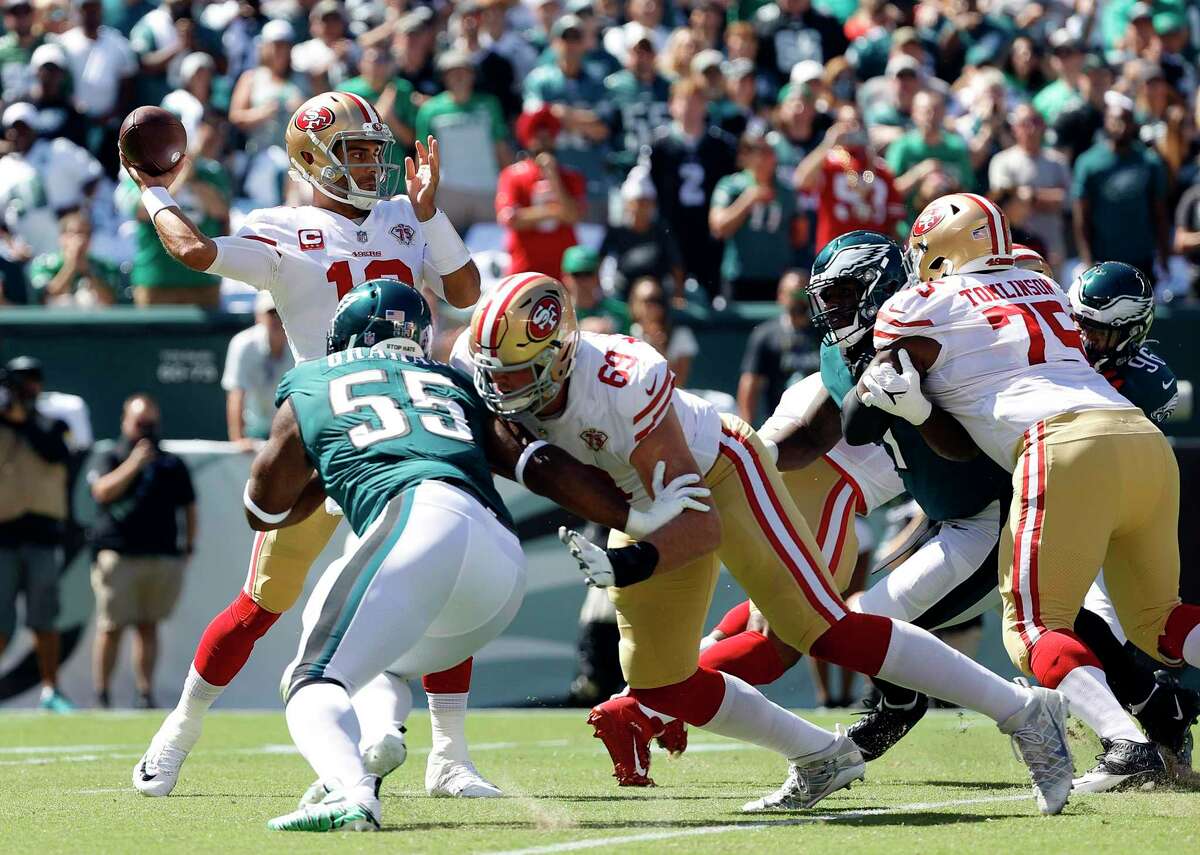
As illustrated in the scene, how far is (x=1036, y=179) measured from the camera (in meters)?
11.8

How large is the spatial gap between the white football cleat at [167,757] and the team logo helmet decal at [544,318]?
1969 mm

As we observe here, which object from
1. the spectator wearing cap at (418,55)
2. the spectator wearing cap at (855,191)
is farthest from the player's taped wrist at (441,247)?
the spectator wearing cap at (418,55)

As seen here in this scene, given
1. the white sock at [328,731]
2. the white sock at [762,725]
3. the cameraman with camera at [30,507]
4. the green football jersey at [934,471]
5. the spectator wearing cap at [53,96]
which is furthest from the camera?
the spectator wearing cap at [53,96]

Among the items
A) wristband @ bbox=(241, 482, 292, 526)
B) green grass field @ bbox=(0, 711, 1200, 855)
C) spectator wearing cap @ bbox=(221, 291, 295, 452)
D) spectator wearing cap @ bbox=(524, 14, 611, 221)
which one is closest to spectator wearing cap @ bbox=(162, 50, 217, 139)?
spectator wearing cap @ bbox=(524, 14, 611, 221)

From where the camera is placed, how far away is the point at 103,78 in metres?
13.0

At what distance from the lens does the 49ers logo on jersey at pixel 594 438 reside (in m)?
4.89

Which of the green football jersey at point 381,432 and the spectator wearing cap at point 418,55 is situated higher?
the spectator wearing cap at point 418,55

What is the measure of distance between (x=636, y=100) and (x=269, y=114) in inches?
98.4

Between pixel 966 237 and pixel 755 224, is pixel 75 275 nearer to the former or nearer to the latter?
pixel 755 224

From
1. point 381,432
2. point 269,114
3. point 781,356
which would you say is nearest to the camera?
point 381,432

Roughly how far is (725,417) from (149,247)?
6829mm

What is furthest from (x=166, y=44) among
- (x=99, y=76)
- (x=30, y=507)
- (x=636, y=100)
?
(x=30, y=507)

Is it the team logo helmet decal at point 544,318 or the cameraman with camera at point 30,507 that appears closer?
the team logo helmet decal at point 544,318

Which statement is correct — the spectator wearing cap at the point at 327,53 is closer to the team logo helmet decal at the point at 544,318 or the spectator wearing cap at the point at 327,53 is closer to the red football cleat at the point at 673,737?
the red football cleat at the point at 673,737
